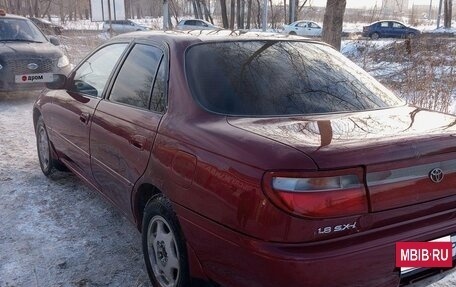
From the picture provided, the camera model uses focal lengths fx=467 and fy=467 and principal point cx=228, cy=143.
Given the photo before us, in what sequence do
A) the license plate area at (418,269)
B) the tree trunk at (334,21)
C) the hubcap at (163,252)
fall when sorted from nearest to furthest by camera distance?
1. the license plate area at (418,269)
2. the hubcap at (163,252)
3. the tree trunk at (334,21)

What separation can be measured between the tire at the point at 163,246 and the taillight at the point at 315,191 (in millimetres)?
775

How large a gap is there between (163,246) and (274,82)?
1.17 meters

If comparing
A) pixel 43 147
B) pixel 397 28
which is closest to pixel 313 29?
pixel 397 28

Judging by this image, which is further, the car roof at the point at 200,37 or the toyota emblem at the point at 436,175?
the car roof at the point at 200,37

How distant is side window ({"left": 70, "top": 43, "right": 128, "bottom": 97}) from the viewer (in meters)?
3.63

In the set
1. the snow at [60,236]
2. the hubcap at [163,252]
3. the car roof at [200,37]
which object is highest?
the car roof at [200,37]

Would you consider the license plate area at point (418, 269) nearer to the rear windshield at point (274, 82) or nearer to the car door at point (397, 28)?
the rear windshield at point (274, 82)

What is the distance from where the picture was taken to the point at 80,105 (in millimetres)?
3832

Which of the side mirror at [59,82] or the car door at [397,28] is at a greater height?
the car door at [397,28]

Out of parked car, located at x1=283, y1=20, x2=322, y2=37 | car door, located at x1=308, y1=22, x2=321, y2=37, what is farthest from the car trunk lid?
car door, located at x1=308, y1=22, x2=321, y2=37

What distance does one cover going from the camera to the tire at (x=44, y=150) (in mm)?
4793

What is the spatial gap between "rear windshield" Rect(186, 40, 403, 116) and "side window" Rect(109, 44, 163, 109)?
343 mm

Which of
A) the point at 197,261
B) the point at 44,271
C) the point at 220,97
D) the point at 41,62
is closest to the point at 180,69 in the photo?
the point at 220,97

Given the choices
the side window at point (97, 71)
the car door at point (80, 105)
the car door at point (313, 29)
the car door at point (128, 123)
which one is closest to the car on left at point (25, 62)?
the car door at point (80, 105)
